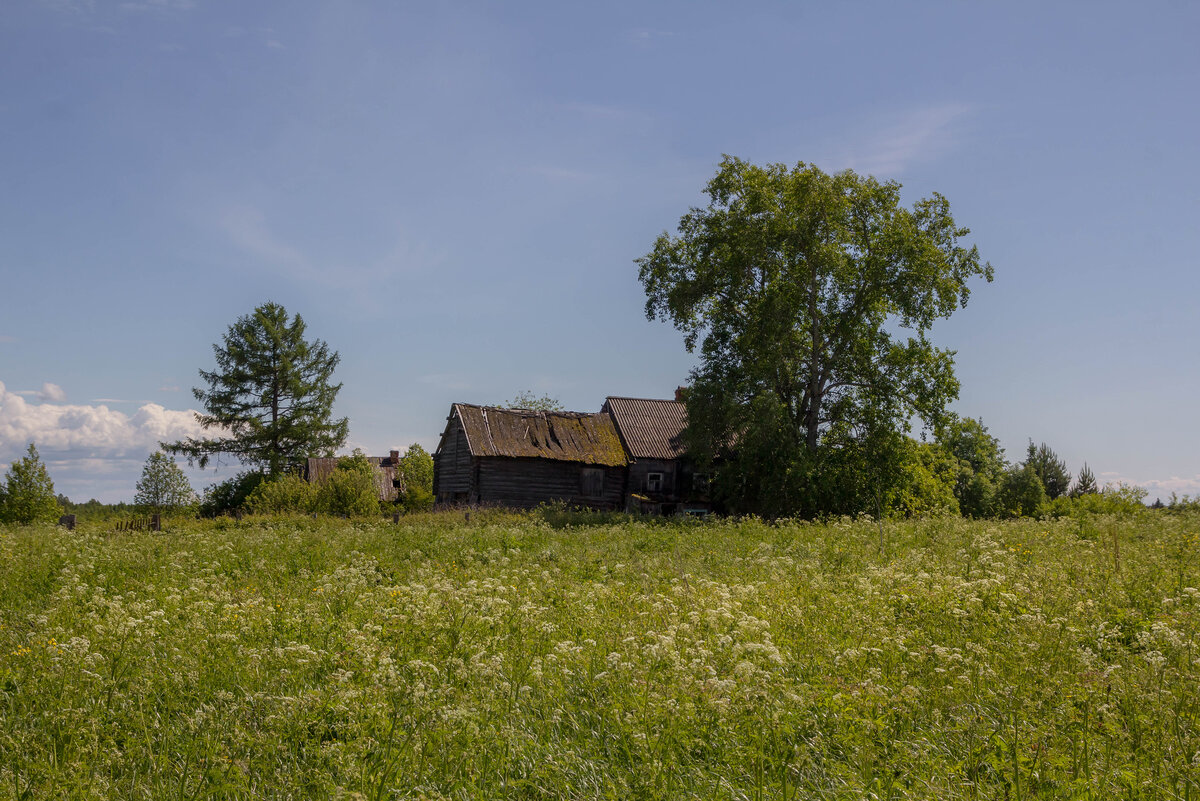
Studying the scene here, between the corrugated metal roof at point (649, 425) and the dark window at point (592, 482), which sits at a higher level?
the corrugated metal roof at point (649, 425)

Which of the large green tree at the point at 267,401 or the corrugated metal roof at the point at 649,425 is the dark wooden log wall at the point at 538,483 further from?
the large green tree at the point at 267,401

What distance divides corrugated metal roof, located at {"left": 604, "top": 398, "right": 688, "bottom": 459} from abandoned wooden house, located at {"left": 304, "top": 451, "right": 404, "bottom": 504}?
16.9 metres

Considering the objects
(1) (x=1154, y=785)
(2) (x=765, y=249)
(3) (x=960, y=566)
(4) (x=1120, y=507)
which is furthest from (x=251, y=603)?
(2) (x=765, y=249)

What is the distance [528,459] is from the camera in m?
38.5

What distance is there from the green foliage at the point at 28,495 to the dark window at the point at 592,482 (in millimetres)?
30084

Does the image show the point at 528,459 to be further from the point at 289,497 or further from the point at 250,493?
the point at 250,493

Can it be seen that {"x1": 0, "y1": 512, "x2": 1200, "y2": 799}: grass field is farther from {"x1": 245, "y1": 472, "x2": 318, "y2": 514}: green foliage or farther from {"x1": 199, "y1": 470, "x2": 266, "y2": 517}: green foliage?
{"x1": 199, "y1": 470, "x2": 266, "y2": 517}: green foliage

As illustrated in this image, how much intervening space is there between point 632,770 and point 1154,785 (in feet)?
9.20

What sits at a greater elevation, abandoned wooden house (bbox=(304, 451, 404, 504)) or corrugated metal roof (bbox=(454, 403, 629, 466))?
corrugated metal roof (bbox=(454, 403, 629, 466))

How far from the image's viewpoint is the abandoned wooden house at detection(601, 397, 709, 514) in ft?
133

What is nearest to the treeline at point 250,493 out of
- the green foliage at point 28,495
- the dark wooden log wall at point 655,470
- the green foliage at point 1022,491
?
the green foliage at point 28,495

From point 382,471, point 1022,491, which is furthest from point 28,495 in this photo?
point 1022,491

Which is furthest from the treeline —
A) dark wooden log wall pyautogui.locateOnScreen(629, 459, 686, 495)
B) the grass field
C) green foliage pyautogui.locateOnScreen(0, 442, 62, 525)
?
the grass field

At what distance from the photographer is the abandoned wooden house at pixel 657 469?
1592 inches
